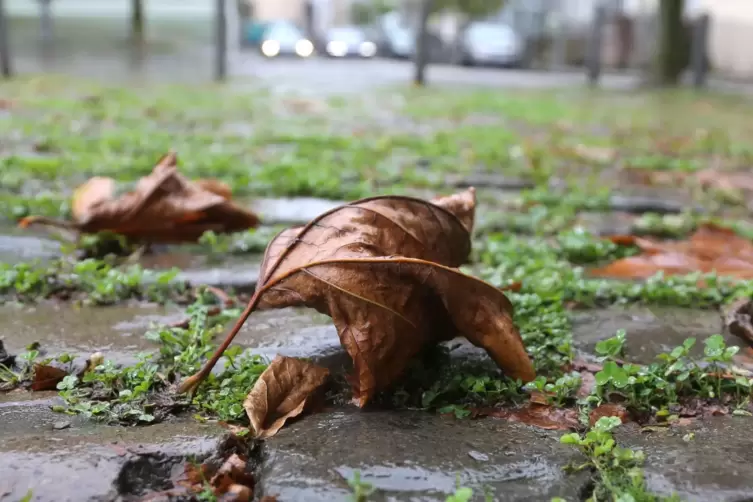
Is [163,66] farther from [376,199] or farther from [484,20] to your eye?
[484,20]

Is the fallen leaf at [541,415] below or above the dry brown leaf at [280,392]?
below

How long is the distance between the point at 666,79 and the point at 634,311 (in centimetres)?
1185

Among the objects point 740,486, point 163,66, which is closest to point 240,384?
point 740,486

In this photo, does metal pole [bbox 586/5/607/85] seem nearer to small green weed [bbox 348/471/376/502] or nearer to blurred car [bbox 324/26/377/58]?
blurred car [bbox 324/26/377/58]

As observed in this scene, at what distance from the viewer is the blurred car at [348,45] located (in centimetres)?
2534

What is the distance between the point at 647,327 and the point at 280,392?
2.99 ft

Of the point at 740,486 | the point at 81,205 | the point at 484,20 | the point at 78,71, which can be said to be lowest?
the point at 740,486

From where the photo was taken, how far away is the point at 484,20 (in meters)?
40.5

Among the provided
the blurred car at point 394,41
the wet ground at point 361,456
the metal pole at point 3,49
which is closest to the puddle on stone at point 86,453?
the wet ground at point 361,456

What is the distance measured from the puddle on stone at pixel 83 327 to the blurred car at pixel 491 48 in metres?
21.4

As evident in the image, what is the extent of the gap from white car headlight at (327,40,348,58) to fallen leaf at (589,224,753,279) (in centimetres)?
2339

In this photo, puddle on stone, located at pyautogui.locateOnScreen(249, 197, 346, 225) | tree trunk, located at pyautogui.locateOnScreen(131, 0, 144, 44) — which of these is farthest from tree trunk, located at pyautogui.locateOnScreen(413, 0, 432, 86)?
puddle on stone, located at pyautogui.locateOnScreen(249, 197, 346, 225)

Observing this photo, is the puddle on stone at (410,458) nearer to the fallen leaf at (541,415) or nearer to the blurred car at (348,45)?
the fallen leaf at (541,415)

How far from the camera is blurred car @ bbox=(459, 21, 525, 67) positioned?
22391 mm
